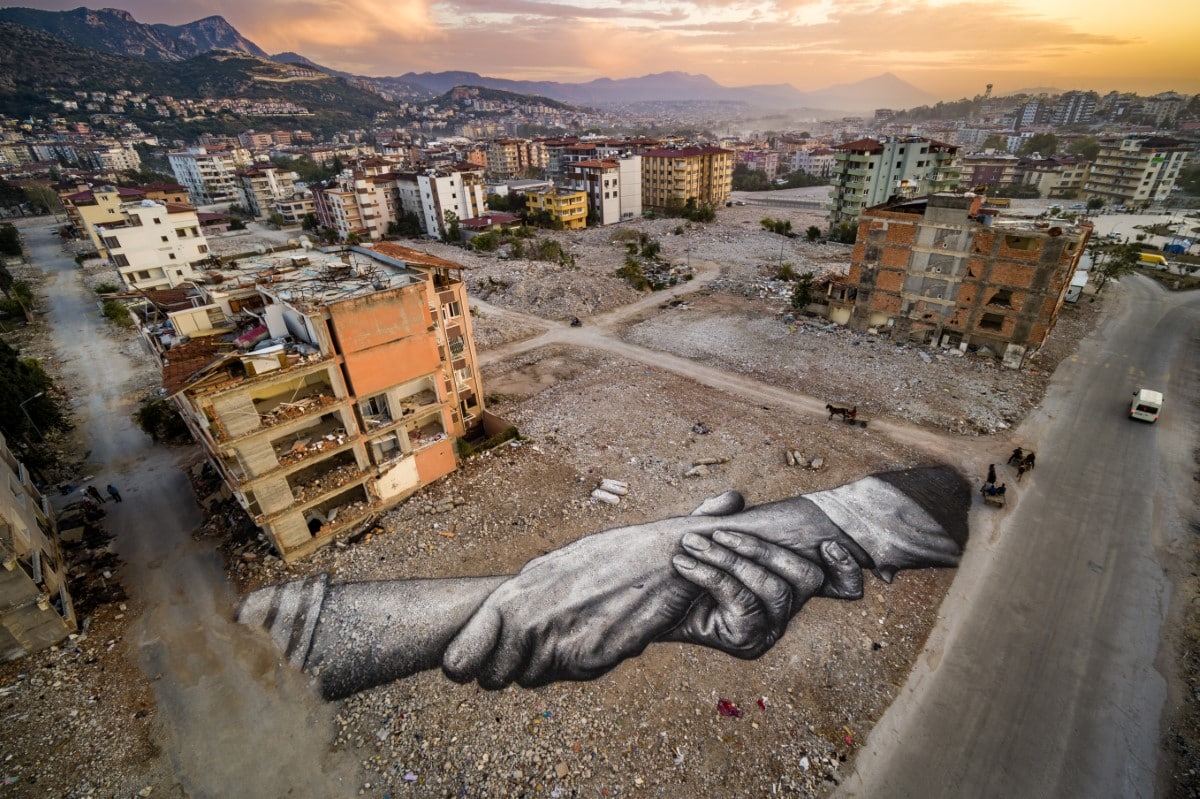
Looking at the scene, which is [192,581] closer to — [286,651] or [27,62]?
[286,651]

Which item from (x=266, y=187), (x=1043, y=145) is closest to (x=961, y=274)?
(x=266, y=187)

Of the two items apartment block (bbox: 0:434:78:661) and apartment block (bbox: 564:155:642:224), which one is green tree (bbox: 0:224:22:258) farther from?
apartment block (bbox: 0:434:78:661)

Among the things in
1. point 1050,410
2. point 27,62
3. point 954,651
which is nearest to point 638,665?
point 954,651

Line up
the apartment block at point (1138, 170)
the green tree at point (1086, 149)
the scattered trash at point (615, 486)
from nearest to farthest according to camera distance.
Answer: the scattered trash at point (615, 486), the apartment block at point (1138, 170), the green tree at point (1086, 149)

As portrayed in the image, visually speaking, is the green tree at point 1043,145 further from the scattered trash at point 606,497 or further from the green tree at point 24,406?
the green tree at point 24,406

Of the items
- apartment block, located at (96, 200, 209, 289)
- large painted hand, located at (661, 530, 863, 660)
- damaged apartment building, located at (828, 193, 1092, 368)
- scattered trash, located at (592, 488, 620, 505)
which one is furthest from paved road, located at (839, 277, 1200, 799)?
apartment block, located at (96, 200, 209, 289)

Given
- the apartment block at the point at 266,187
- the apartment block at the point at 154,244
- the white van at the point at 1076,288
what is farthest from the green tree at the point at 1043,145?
the apartment block at the point at 154,244
